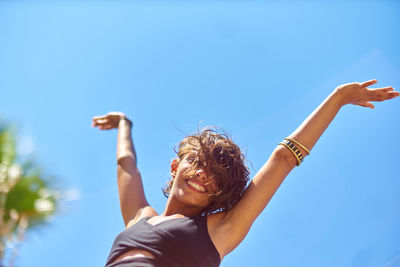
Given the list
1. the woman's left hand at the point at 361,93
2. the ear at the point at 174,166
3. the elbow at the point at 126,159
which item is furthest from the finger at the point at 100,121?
the woman's left hand at the point at 361,93

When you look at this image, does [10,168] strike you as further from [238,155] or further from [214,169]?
[238,155]

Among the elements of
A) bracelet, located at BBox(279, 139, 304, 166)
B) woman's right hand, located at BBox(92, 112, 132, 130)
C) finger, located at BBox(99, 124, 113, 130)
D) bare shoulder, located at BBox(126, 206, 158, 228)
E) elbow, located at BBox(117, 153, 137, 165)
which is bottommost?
bare shoulder, located at BBox(126, 206, 158, 228)

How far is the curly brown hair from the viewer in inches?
99.7

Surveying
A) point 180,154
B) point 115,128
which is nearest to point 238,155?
point 180,154

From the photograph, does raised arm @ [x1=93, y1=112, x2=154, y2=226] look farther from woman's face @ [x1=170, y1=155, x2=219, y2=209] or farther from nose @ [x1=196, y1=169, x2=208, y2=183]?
nose @ [x1=196, y1=169, x2=208, y2=183]

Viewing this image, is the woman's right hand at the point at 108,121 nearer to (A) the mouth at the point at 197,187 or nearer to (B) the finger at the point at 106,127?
(B) the finger at the point at 106,127

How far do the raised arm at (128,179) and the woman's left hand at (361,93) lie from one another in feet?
5.27

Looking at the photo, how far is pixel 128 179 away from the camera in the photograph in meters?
2.87

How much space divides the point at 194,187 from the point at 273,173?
0.53 meters

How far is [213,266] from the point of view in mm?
2217

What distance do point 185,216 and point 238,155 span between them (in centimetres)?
57

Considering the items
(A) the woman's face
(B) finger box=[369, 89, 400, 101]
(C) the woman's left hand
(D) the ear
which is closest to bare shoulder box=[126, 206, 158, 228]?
(A) the woman's face

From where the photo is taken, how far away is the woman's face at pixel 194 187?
2.50 metres

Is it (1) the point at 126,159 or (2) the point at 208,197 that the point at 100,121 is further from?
(2) the point at 208,197
